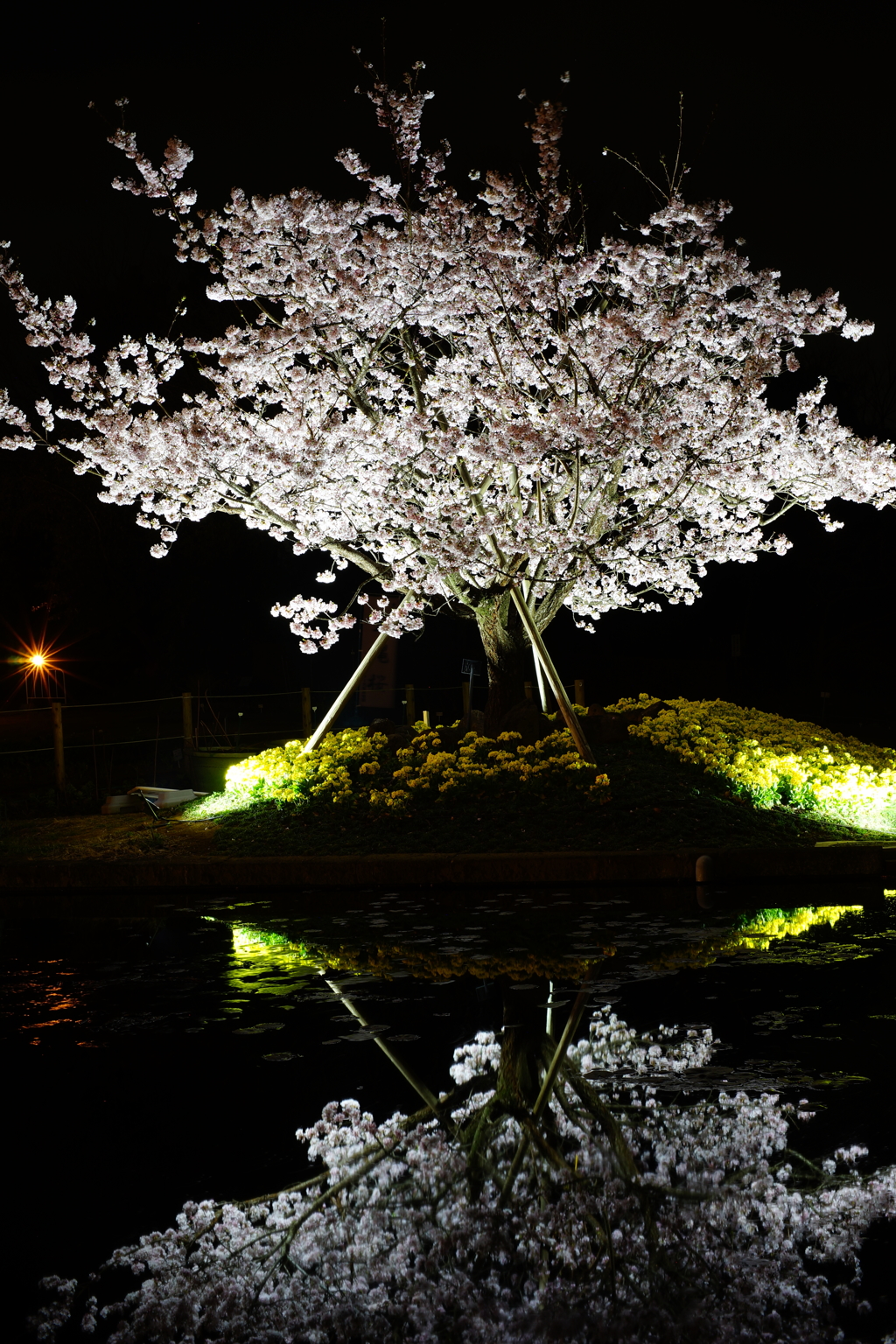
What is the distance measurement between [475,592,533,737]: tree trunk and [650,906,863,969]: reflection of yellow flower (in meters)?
7.05

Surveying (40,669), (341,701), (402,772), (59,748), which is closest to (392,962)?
(402,772)

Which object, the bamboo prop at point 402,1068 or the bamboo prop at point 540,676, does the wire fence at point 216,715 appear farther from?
the bamboo prop at point 402,1068

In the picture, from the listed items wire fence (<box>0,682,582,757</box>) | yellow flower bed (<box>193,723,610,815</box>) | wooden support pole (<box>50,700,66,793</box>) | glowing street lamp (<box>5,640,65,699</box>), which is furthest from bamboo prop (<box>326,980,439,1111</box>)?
glowing street lamp (<box>5,640,65,699</box>)

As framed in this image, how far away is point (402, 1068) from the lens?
5.70 meters

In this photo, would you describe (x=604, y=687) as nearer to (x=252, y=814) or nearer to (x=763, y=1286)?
(x=252, y=814)

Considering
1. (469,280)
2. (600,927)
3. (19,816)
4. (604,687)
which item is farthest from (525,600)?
(604,687)

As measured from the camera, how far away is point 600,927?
29.6 feet

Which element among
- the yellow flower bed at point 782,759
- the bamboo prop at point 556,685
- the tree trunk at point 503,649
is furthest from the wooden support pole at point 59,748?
the yellow flower bed at point 782,759

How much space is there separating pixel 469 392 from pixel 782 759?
605 cm

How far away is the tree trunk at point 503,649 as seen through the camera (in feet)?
53.2

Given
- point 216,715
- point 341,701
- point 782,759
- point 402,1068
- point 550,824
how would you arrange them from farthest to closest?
point 216,715, point 341,701, point 782,759, point 550,824, point 402,1068

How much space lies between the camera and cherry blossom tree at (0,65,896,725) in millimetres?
14383

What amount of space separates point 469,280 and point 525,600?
4.02 metres

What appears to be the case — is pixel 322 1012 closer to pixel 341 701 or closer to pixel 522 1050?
pixel 522 1050
